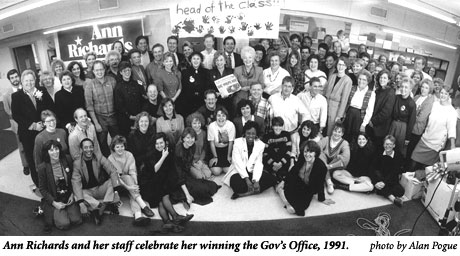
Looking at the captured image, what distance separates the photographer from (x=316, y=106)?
2.88 meters

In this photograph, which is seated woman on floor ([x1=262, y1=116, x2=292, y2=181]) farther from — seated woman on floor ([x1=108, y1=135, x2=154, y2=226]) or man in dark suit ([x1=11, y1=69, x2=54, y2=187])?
man in dark suit ([x1=11, y1=69, x2=54, y2=187])

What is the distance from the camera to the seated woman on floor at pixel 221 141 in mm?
2723

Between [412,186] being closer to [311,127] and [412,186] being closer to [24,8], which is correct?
[311,127]

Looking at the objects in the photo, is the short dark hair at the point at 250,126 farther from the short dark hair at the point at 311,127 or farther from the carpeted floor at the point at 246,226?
the carpeted floor at the point at 246,226

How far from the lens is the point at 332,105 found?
294cm

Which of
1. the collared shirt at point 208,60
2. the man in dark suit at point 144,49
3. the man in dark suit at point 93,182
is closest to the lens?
the man in dark suit at point 93,182

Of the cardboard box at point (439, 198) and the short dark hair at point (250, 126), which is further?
the short dark hair at point (250, 126)

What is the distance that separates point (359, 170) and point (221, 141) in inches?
52.5

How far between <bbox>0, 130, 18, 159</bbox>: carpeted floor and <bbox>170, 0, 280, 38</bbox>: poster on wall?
2.18 metres

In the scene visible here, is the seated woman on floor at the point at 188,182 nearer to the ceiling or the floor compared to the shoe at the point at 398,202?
nearer to the ceiling

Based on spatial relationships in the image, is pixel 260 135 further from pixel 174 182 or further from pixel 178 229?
pixel 178 229

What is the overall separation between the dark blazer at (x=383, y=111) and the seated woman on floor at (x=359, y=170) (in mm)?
272

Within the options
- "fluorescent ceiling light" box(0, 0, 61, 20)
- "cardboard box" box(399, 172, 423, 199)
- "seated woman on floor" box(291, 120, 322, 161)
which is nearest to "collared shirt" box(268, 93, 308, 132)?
"seated woman on floor" box(291, 120, 322, 161)

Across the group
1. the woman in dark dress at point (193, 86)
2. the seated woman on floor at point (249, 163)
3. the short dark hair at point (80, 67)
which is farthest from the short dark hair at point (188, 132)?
the short dark hair at point (80, 67)
